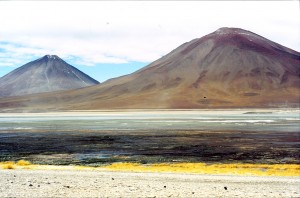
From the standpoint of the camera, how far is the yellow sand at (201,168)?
77.4 feet

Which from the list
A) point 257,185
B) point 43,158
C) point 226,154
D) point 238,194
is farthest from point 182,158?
point 238,194

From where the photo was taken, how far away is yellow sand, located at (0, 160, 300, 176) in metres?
23.6

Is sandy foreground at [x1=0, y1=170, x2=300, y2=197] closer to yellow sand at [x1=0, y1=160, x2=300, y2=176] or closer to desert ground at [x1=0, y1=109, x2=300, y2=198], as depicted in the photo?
desert ground at [x1=0, y1=109, x2=300, y2=198]

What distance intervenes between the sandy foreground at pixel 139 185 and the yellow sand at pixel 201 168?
2.39 meters

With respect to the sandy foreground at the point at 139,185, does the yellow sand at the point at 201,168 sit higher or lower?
lower

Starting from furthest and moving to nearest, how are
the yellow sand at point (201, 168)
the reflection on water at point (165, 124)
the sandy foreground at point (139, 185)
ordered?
1. the reflection on water at point (165, 124)
2. the yellow sand at point (201, 168)
3. the sandy foreground at point (139, 185)

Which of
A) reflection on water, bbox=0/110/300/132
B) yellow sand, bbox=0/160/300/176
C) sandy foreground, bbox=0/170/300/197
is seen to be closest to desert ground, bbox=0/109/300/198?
sandy foreground, bbox=0/170/300/197

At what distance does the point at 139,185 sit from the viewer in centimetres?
1747

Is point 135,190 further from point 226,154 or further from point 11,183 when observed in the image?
point 226,154

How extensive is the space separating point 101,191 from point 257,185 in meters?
6.15

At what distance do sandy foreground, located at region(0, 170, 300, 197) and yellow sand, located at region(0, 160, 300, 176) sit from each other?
2.39m

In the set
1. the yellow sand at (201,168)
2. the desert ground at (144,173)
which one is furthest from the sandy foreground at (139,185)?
the yellow sand at (201,168)

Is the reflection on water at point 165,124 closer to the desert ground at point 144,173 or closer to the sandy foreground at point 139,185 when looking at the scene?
the desert ground at point 144,173

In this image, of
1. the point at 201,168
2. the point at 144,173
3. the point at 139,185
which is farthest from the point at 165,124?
the point at 139,185
